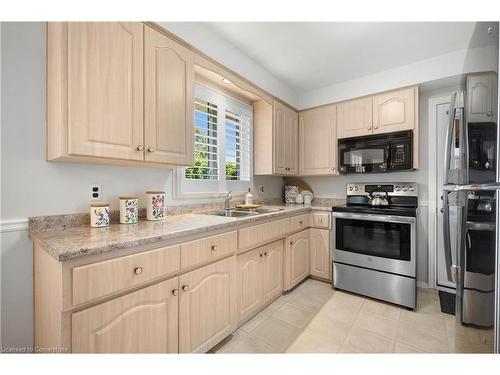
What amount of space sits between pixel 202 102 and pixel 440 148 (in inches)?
99.6

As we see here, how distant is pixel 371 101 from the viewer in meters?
2.46

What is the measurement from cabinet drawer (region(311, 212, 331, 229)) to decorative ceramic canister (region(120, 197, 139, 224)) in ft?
6.14

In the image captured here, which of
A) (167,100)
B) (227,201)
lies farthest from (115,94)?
(227,201)

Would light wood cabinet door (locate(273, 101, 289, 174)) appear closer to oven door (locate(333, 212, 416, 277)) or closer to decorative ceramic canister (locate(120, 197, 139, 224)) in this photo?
oven door (locate(333, 212, 416, 277))

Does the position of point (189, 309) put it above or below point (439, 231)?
below

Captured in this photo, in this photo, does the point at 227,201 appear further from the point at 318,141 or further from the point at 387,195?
the point at 387,195

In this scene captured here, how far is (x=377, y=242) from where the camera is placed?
212 centimetres

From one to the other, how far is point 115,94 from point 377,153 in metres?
2.41

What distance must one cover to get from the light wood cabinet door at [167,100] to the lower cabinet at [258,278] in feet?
2.92

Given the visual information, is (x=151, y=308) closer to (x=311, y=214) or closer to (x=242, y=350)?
(x=242, y=350)

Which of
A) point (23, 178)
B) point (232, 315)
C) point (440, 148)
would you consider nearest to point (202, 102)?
point (23, 178)

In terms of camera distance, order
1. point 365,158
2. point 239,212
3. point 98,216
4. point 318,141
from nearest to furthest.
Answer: point 98,216 → point 239,212 → point 365,158 → point 318,141

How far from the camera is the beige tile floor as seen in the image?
1501mm

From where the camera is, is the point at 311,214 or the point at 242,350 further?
the point at 311,214
